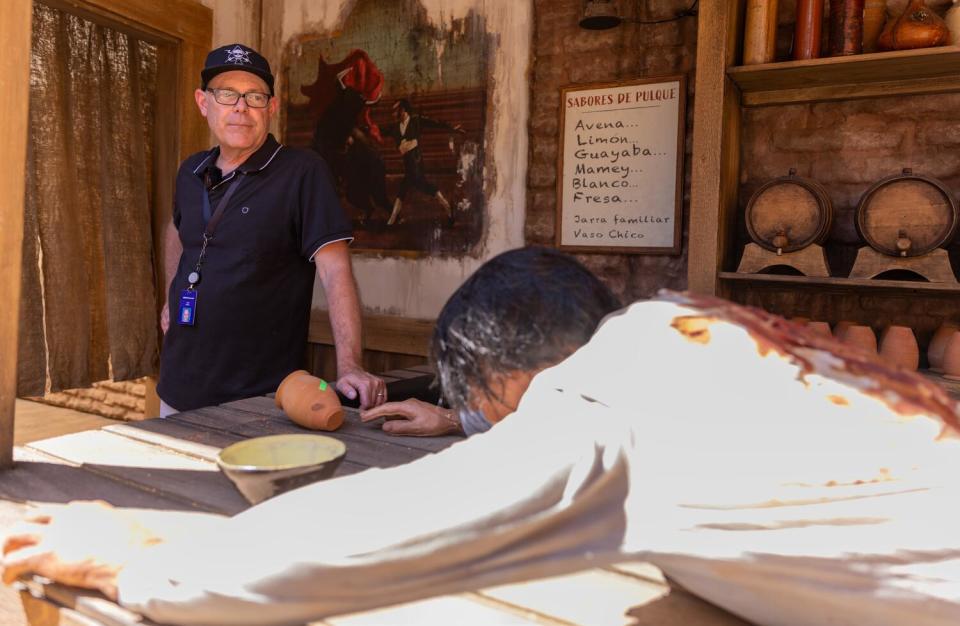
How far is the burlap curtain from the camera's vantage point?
3.46m

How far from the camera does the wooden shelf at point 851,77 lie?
2357mm

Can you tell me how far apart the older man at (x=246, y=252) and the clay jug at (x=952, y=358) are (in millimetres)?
1999

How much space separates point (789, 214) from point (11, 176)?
2421 mm

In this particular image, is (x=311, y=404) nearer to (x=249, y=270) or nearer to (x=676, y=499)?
(x=249, y=270)

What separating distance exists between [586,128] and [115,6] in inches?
91.1

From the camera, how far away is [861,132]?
2.73 m

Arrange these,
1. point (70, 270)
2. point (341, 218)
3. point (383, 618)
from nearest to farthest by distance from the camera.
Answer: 1. point (383, 618)
2. point (341, 218)
3. point (70, 270)

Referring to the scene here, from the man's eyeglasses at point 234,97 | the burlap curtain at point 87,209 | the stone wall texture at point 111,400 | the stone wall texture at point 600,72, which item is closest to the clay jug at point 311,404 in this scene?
the man's eyeglasses at point 234,97

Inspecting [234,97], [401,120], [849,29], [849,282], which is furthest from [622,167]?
[234,97]

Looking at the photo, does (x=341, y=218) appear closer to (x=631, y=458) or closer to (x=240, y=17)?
(x=631, y=458)

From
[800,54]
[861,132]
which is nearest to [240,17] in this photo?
[800,54]

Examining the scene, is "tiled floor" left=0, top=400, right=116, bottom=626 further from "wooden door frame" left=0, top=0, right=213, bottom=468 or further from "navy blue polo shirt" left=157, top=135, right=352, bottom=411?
"navy blue polo shirt" left=157, top=135, right=352, bottom=411

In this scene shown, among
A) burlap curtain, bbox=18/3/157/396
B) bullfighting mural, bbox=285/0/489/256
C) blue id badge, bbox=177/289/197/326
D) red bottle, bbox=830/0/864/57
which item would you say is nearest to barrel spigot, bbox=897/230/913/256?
red bottle, bbox=830/0/864/57

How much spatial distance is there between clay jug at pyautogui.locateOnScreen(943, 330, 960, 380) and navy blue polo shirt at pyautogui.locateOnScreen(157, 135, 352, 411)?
2086mm
